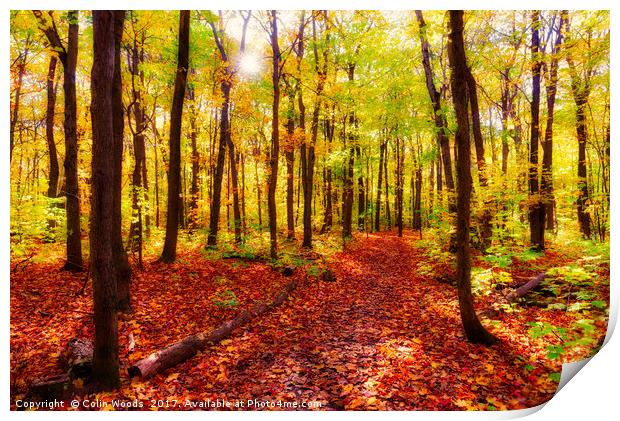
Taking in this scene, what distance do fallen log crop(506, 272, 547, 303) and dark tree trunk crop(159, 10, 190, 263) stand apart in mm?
7809

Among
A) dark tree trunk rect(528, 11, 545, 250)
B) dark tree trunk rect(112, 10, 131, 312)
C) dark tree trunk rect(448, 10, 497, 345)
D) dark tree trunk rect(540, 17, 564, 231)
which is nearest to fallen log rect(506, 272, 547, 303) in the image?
dark tree trunk rect(448, 10, 497, 345)

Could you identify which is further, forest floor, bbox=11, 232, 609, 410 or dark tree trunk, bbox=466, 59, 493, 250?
dark tree trunk, bbox=466, 59, 493, 250

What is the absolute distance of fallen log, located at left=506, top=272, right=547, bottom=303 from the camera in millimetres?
5946

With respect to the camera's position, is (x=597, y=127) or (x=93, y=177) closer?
(x=93, y=177)

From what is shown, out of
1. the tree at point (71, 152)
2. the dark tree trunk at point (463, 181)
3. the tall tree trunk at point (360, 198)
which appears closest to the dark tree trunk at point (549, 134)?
the dark tree trunk at point (463, 181)

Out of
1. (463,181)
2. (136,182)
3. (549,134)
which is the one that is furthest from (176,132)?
(549,134)

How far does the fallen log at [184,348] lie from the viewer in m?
3.85

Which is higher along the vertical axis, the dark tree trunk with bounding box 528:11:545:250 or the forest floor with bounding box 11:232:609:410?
the dark tree trunk with bounding box 528:11:545:250

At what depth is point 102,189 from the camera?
344 cm

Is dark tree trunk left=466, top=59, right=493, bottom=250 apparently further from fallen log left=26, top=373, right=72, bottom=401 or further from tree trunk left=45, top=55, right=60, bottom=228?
tree trunk left=45, top=55, right=60, bottom=228

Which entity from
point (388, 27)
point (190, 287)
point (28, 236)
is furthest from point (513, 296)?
point (28, 236)
